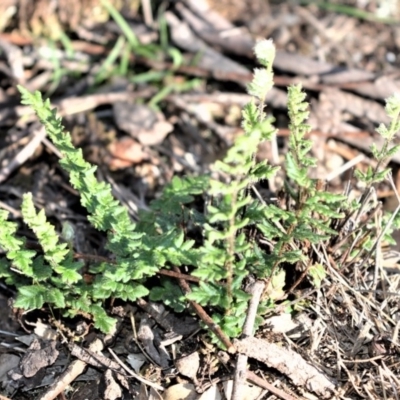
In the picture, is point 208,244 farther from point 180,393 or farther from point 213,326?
point 180,393

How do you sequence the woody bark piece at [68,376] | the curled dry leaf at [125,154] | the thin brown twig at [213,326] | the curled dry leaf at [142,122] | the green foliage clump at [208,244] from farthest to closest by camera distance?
1. the curled dry leaf at [142,122]
2. the curled dry leaf at [125,154]
3. the woody bark piece at [68,376]
4. the thin brown twig at [213,326]
5. the green foliage clump at [208,244]

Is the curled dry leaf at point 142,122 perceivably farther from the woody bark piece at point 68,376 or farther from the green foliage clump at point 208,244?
the woody bark piece at point 68,376

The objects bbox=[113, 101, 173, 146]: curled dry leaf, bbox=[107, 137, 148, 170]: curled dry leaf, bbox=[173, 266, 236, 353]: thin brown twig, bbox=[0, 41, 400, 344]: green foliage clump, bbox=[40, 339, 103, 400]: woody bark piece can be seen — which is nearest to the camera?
bbox=[0, 41, 400, 344]: green foliage clump

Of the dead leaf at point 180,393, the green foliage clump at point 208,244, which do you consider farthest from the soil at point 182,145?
the green foliage clump at point 208,244

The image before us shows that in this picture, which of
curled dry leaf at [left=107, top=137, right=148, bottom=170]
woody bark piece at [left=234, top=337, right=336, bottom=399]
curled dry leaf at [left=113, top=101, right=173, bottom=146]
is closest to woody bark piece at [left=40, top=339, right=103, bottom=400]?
woody bark piece at [left=234, top=337, right=336, bottom=399]

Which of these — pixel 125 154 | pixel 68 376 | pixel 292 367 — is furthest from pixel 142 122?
pixel 292 367

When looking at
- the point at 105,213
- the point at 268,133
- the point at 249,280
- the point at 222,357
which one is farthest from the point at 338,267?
the point at 105,213

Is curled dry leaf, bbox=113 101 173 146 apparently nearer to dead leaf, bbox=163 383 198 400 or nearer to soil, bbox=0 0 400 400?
soil, bbox=0 0 400 400
